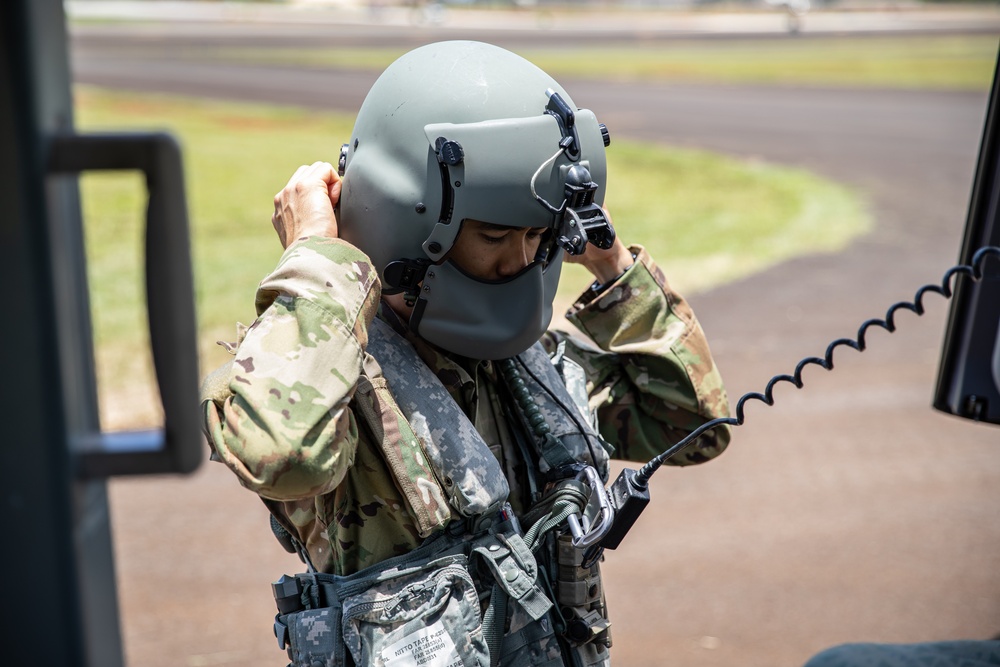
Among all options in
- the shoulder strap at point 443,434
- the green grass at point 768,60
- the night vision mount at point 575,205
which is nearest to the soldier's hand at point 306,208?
the shoulder strap at point 443,434

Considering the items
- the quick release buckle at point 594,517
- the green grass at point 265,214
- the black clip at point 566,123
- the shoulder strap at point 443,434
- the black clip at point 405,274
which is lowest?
the green grass at point 265,214

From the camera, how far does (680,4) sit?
45938 millimetres

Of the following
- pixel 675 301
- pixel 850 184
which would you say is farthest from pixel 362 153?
pixel 850 184

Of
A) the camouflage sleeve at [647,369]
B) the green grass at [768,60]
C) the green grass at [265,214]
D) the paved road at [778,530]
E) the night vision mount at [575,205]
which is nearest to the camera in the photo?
the night vision mount at [575,205]

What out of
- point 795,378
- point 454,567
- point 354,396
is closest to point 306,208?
point 354,396

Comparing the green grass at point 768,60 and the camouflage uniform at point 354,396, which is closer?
the camouflage uniform at point 354,396

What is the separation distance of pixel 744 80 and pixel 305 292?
928 inches

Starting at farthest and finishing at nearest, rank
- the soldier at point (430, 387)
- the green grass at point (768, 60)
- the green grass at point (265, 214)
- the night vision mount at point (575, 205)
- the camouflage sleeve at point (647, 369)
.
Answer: the green grass at point (768, 60) → the green grass at point (265, 214) → the camouflage sleeve at point (647, 369) → the night vision mount at point (575, 205) → the soldier at point (430, 387)

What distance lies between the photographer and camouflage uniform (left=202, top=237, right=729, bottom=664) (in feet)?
5.22

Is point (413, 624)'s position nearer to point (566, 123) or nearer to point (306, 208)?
point (306, 208)

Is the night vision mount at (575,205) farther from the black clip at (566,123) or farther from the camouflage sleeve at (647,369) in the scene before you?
the camouflage sleeve at (647,369)

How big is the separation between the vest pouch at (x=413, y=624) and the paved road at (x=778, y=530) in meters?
2.55

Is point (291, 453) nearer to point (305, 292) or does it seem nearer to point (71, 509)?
point (305, 292)

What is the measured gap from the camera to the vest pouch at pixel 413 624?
169cm
